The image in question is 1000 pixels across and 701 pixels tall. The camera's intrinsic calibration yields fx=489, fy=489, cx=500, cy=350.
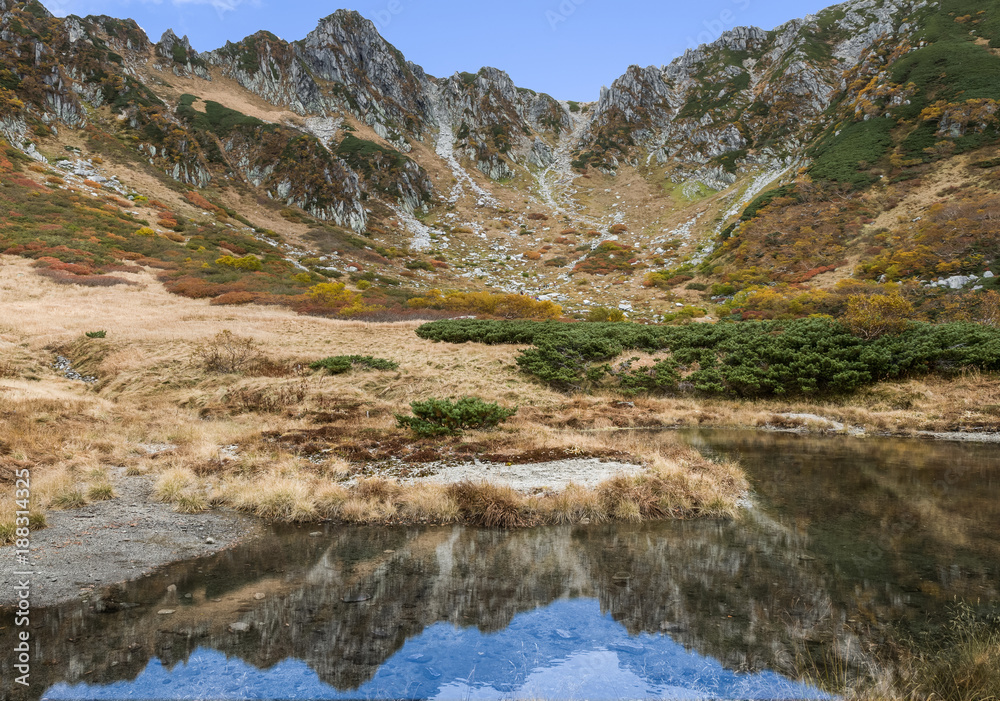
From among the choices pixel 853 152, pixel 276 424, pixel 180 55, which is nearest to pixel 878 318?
pixel 276 424

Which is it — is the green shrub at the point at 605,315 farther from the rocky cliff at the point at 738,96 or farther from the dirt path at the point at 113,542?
the rocky cliff at the point at 738,96

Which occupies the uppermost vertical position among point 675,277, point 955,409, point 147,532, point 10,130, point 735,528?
point 10,130

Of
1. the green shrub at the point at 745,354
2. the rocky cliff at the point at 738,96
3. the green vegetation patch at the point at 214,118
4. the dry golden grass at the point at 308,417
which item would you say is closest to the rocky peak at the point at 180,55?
the green vegetation patch at the point at 214,118

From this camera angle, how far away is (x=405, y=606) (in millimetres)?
6480

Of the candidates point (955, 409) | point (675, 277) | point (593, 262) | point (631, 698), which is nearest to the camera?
point (631, 698)

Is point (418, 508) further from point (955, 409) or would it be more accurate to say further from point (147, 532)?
point (955, 409)

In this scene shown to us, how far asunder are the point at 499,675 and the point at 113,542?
22.8ft

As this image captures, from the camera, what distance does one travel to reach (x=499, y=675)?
5.24 meters

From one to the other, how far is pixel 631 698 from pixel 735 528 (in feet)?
17.5

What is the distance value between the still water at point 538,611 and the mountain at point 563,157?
33.4 meters

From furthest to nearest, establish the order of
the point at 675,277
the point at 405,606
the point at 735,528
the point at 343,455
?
the point at 675,277 < the point at 343,455 < the point at 735,528 < the point at 405,606

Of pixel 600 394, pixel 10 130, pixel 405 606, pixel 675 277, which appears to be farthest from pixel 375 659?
pixel 10 130

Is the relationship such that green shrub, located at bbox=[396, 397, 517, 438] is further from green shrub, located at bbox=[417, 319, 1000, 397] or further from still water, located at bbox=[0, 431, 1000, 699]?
green shrub, located at bbox=[417, 319, 1000, 397]

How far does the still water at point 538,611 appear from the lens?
16.6 ft
